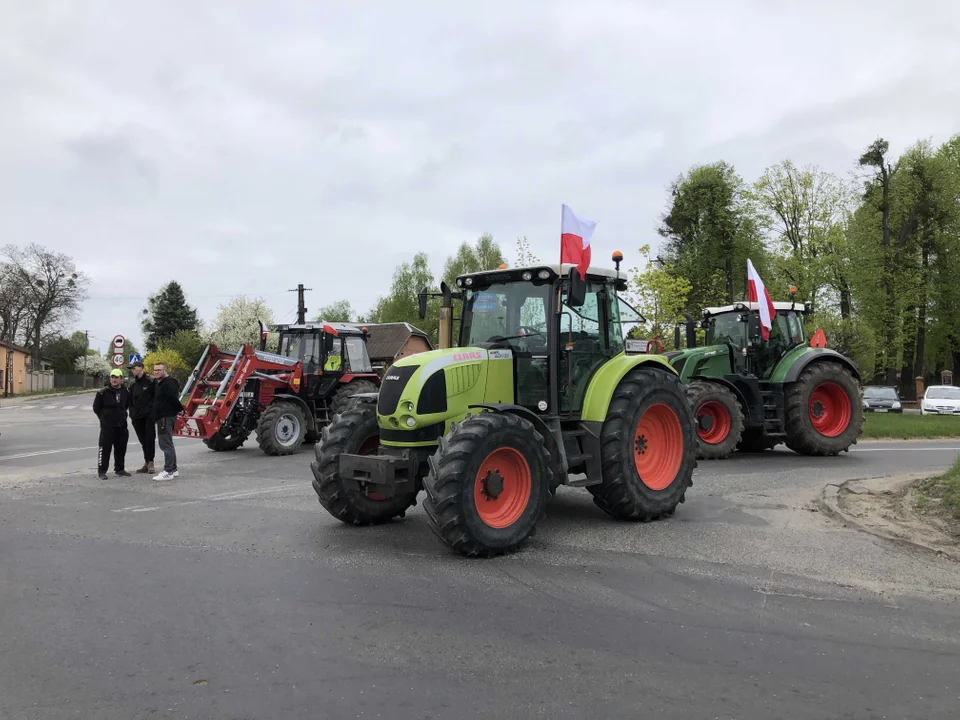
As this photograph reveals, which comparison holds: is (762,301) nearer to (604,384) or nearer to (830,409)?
(830,409)

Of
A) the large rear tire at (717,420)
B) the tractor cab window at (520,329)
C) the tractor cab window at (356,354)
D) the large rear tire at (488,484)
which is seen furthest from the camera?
the tractor cab window at (356,354)

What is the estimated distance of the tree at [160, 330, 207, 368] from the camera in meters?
63.4

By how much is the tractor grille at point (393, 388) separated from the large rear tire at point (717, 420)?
275 inches

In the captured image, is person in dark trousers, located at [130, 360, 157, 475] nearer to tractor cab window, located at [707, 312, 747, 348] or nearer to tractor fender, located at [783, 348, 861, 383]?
tractor cab window, located at [707, 312, 747, 348]

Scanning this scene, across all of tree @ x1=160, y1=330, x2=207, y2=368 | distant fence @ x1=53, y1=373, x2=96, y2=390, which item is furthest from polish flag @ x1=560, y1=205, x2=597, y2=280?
distant fence @ x1=53, y1=373, x2=96, y2=390

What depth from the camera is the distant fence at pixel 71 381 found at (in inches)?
3063

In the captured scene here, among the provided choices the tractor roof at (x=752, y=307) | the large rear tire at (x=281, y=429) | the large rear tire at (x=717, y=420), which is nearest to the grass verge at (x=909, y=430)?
the tractor roof at (x=752, y=307)

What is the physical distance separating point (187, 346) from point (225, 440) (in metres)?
51.8

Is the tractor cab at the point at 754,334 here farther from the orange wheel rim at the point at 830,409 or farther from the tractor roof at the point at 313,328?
the tractor roof at the point at 313,328

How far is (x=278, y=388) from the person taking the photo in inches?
628

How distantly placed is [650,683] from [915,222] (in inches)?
1670

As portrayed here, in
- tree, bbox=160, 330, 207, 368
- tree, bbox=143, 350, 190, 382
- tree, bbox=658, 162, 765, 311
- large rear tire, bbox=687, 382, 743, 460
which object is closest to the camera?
large rear tire, bbox=687, 382, 743, 460

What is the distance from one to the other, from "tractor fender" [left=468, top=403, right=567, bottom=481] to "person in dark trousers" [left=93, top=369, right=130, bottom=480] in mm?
7489

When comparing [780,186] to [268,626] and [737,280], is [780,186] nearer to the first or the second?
[737,280]
